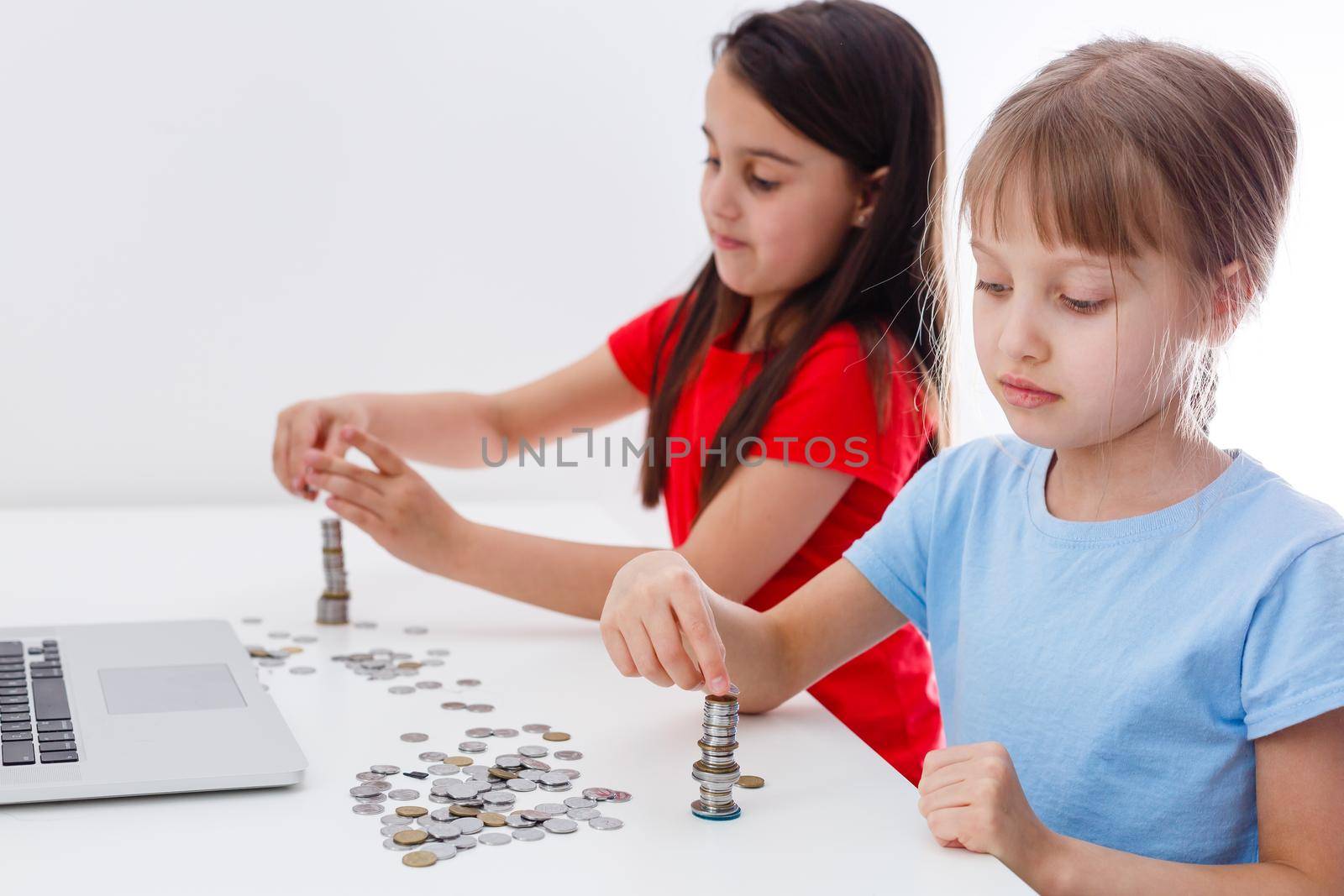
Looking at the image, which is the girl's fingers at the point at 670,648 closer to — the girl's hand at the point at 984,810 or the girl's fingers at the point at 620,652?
the girl's fingers at the point at 620,652

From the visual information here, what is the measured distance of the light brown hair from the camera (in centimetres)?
79

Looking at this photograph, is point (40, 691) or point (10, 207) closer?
point (40, 691)

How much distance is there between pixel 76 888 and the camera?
2.02 feet

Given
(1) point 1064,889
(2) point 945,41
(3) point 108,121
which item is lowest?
(1) point 1064,889

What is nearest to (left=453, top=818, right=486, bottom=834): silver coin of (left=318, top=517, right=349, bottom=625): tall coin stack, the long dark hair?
(left=318, top=517, right=349, bottom=625): tall coin stack

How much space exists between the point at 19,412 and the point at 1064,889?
5.83 feet

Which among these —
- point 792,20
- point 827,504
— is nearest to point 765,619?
point 827,504

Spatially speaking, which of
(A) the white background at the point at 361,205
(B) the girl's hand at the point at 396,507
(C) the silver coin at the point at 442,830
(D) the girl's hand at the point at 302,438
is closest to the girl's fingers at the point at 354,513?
(B) the girl's hand at the point at 396,507

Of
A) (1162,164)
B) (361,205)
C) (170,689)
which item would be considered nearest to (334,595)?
(170,689)

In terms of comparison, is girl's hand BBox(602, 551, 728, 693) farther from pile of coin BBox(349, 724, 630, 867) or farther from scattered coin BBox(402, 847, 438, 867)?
scattered coin BBox(402, 847, 438, 867)

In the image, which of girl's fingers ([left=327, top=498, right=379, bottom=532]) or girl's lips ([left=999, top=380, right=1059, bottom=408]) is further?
girl's fingers ([left=327, top=498, right=379, bottom=532])

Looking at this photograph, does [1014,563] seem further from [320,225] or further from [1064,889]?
[320,225]

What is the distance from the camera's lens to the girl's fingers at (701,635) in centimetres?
75

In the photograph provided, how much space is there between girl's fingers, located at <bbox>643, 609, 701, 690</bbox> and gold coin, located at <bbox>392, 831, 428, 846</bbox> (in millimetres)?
175
